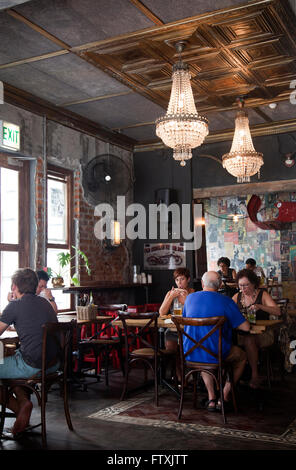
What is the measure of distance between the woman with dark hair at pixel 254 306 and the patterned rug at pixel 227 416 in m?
0.42

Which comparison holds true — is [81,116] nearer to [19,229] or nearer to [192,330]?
[19,229]

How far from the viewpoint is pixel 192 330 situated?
4574 millimetres

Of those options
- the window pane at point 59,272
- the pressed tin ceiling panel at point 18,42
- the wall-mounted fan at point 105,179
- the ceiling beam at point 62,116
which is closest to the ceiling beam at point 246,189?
the wall-mounted fan at point 105,179

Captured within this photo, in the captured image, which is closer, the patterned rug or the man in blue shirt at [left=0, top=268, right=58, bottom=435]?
the man in blue shirt at [left=0, top=268, right=58, bottom=435]

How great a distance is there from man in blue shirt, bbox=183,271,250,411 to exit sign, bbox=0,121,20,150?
10.9 feet

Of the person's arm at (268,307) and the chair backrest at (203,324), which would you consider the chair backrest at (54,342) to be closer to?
the chair backrest at (203,324)

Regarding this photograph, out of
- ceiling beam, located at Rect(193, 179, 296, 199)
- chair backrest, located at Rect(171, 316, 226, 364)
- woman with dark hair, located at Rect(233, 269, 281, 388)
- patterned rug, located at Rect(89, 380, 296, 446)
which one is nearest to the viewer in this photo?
patterned rug, located at Rect(89, 380, 296, 446)

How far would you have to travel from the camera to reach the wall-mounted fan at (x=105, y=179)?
8.08 meters

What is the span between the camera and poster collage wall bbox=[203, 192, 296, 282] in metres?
11.5

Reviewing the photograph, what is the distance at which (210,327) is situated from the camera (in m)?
4.51

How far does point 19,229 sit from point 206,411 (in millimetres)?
3622

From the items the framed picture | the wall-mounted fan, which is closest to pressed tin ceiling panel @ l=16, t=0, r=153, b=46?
the wall-mounted fan

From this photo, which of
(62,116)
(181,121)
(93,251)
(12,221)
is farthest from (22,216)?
(181,121)

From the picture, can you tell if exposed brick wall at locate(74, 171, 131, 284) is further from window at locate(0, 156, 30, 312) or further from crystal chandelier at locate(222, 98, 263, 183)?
crystal chandelier at locate(222, 98, 263, 183)
